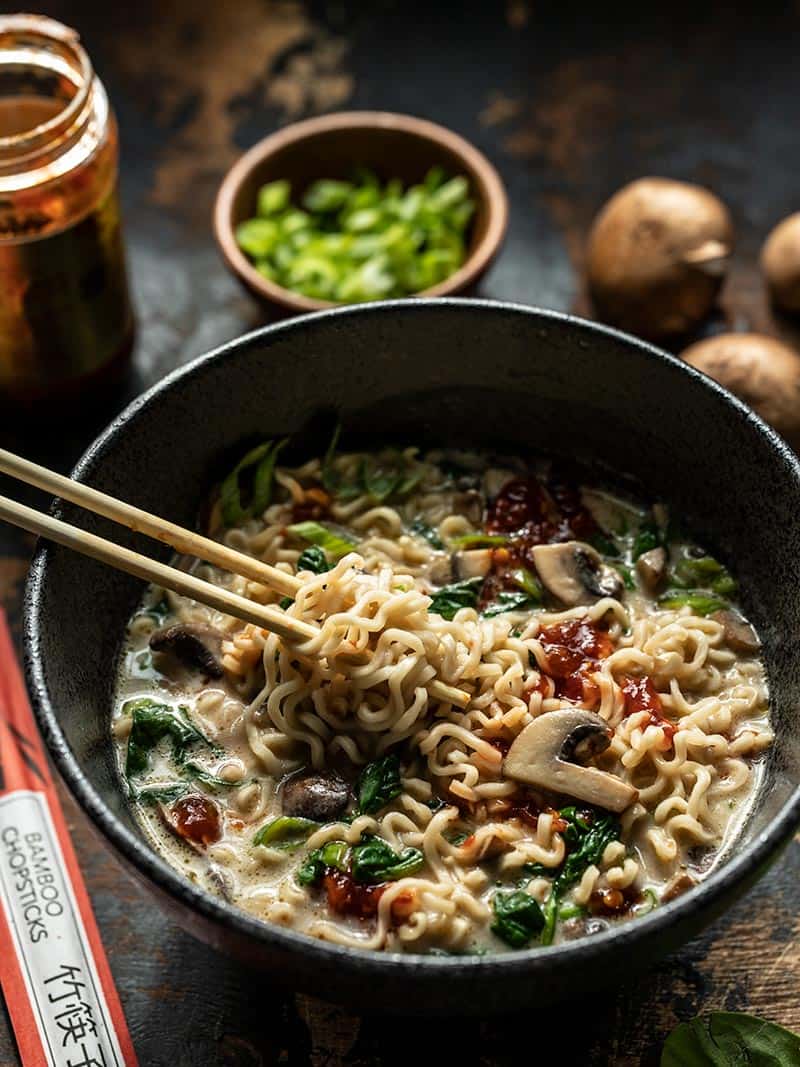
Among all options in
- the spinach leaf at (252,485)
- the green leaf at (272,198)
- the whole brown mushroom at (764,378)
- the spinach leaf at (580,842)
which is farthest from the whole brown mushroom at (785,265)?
the spinach leaf at (580,842)

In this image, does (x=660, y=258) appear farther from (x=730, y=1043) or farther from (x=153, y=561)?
(x=730, y=1043)

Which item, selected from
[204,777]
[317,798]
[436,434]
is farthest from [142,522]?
[436,434]

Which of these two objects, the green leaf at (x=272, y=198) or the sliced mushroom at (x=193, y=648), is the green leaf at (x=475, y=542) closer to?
the sliced mushroom at (x=193, y=648)

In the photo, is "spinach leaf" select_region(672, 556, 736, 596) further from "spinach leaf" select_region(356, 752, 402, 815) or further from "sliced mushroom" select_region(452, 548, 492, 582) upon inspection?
"spinach leaf" select_region(356, 752, 402, 815)

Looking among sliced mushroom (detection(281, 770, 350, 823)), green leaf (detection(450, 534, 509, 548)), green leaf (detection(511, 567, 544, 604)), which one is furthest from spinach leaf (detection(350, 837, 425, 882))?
green leaf (detection(450, 534, 509, 548))

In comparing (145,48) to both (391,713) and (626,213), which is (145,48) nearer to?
(626,213)

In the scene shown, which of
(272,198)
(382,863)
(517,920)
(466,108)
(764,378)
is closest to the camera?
(517,920)
